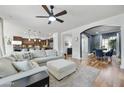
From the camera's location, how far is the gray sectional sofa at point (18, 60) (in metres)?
1.85

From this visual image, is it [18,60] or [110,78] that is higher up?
[18,60]

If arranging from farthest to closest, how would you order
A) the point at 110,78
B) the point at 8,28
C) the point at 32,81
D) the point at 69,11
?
the point at 8,28 < the point at 69,11 < the point at 110,78 < the point at 32,81

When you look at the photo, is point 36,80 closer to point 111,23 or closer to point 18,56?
Answer: point 18,56

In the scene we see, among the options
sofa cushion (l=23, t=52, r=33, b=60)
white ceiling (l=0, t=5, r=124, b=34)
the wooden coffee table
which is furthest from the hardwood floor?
sofa cushion (l=23, t=52, r=33, b=60)

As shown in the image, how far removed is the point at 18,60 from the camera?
376cm

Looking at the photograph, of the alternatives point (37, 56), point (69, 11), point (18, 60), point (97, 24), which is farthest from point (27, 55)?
point (97, 24)

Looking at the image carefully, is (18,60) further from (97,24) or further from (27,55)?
(97,24)

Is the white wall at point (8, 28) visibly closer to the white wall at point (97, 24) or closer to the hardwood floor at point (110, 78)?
the white wall at point (97, 24)

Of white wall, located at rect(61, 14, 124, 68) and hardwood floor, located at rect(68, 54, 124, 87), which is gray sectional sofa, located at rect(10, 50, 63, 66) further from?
hardwood floor, located at rect(68, 54, 124, 87)

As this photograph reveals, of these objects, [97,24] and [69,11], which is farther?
[97,24]

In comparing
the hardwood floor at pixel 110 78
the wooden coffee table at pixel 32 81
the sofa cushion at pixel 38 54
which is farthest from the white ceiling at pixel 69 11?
the wooden coffee table at pixel 32 81

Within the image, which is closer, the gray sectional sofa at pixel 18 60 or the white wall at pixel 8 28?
the gray sectional sofa at pixel 18 60

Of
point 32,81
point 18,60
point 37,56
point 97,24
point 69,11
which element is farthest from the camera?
point 97,24

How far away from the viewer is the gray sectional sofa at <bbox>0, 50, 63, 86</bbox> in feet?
6.08
